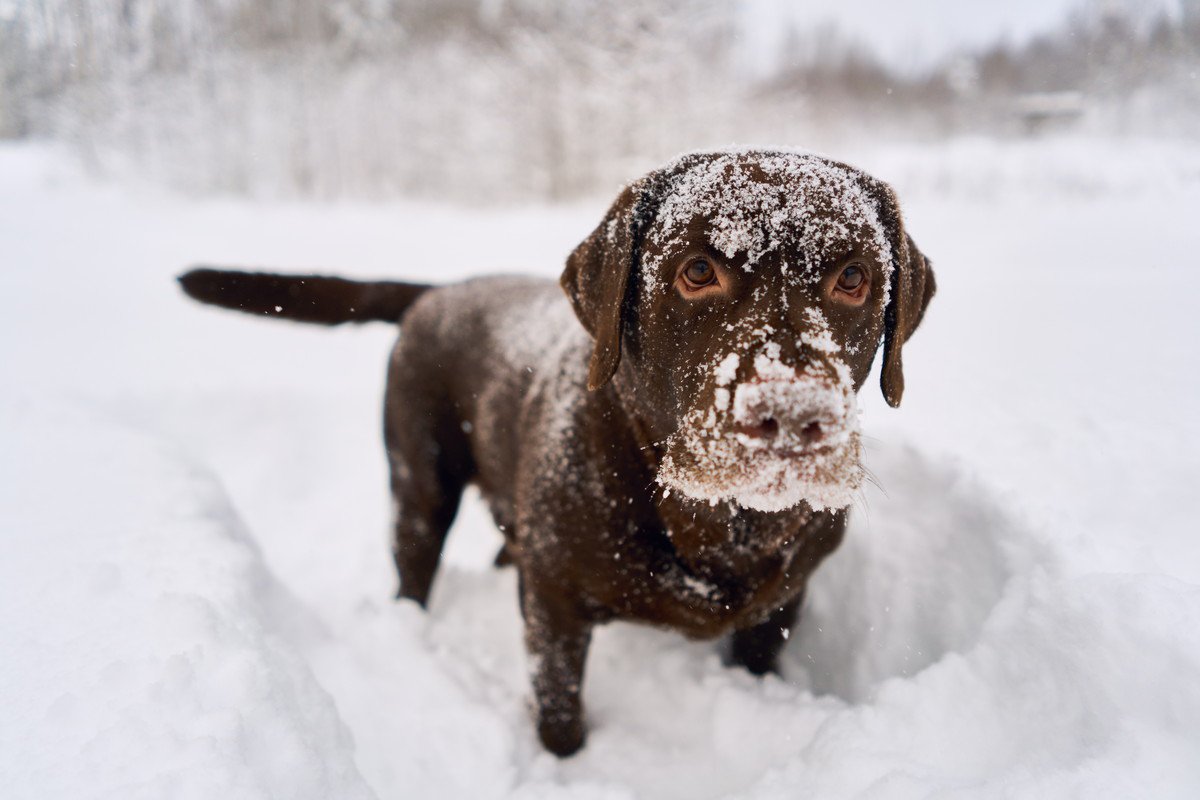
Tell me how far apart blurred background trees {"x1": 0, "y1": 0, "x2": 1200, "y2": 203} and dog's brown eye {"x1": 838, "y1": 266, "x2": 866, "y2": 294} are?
1039 centimetres

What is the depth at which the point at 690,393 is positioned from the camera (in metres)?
1.35

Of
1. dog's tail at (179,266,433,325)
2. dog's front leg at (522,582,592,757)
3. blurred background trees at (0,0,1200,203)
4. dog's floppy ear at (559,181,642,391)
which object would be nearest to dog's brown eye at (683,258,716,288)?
dog's floppy ear at (559,181,642,391)

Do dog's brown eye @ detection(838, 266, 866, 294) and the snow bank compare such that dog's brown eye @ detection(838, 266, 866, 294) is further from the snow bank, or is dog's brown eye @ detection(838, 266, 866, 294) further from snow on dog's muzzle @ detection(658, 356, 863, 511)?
the snow bank

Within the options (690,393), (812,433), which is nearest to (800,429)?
(812,433)

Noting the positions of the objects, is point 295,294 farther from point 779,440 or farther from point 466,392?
point 779,440

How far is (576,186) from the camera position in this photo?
56.5 ft

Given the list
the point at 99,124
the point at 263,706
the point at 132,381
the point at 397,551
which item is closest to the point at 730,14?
the point at 99,124

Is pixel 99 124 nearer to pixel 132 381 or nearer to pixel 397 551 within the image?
pixel 132 381

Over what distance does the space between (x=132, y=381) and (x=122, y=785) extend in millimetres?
4696

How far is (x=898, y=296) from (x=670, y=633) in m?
1.36

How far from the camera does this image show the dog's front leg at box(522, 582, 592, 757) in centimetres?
186

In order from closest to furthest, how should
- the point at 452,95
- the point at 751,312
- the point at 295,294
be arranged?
the point at 751,312
the point at 295,294
the point at 452,95

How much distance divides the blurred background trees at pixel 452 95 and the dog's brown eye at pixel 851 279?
10393 millimetres

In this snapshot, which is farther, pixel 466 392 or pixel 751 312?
pixel 466 392
